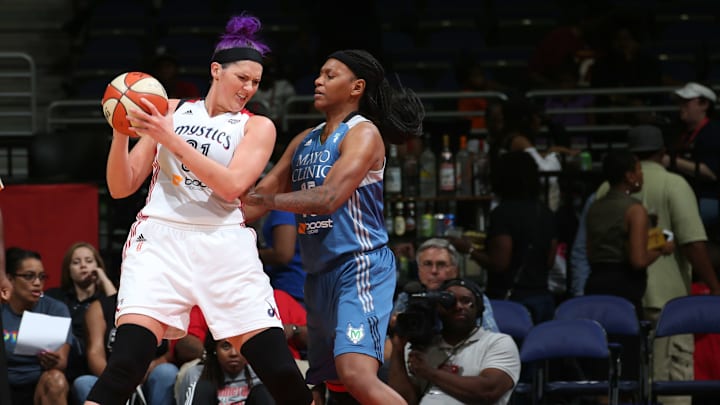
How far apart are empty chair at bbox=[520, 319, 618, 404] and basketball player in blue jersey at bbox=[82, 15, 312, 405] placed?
290 centimetres

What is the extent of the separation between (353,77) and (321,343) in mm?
1168

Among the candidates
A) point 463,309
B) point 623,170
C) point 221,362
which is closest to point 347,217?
point 463,309

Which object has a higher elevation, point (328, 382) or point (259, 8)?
point (259, 8)

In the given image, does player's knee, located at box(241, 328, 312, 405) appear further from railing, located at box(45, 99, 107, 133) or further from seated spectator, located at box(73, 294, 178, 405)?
railing, located at box(45, 99, 107, 133)

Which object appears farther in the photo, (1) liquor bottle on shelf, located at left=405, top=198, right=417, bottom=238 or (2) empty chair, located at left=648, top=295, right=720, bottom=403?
(1) liquor bottle on shelf, located at left=405, top=198, right=417, bottom=238

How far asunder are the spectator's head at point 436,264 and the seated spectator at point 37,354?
2235mm

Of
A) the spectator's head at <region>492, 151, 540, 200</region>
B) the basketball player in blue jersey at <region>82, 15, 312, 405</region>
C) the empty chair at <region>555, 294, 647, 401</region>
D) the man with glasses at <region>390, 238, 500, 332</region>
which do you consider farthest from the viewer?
the spectator's head at <region>492, 151, 540, 200</region>

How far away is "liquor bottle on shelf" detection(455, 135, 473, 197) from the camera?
347 inches

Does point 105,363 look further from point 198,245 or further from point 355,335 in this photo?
point 198,245

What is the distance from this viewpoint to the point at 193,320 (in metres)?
7.60

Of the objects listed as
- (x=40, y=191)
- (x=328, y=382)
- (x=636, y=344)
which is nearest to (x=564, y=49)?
(x=636, y=344)

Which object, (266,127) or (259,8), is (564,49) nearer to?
(259,8)

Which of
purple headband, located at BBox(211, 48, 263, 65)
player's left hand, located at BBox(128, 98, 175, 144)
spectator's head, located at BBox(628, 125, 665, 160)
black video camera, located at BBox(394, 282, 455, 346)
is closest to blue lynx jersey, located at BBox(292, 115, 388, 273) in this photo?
purple headband, located at BBox(211, 48, 263, 65)

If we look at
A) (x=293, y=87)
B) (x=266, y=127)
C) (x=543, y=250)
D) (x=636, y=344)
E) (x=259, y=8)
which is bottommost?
(x=636, y=344)
